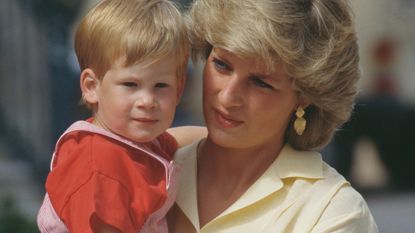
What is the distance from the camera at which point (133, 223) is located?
3.08 metres

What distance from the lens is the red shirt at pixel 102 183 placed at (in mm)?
2992

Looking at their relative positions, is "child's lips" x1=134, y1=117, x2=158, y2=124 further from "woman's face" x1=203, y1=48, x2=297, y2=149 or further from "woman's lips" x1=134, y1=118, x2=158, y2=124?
"woman's face" x1=203, y1=48, x2=297, y2=149

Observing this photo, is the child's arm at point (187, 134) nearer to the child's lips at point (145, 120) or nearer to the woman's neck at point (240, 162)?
the woman's neck at point (240, 162)

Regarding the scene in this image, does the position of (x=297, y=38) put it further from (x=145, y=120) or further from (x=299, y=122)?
(x=145, y=120)

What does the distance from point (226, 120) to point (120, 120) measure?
33 cm

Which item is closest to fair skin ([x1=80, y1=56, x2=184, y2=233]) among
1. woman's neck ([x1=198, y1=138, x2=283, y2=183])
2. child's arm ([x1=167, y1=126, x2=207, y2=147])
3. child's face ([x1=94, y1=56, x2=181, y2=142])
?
child's face ([x1=94, y1=56, x2=181, y2=142])

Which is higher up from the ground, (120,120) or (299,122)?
(120,120)

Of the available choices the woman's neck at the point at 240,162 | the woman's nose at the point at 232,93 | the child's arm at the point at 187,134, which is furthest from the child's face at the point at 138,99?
the child's arm at the point at 187,134

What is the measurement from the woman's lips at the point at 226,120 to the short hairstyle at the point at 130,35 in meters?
0.18

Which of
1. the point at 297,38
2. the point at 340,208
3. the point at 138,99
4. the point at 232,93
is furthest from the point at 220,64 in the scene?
the point at 340,208

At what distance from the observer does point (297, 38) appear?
332cm

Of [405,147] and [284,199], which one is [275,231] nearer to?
[284,199]

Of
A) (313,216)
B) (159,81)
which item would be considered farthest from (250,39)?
(313,216)

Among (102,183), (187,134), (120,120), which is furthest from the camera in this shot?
(187,134)
